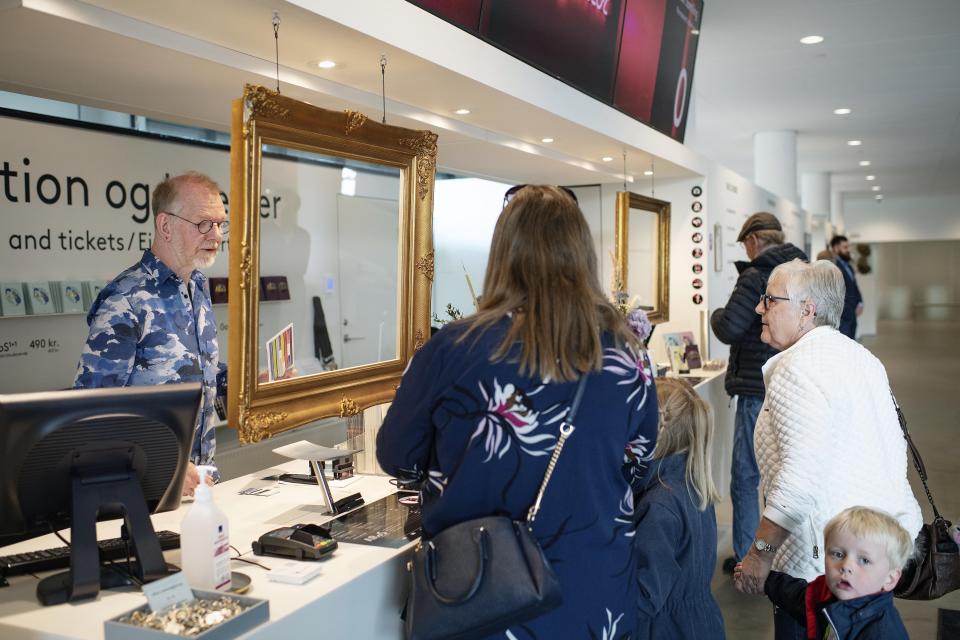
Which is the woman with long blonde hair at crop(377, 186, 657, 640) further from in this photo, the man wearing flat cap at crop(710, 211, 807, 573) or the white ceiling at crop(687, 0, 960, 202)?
the white ceiling at crop(687, 0, 960, 202)

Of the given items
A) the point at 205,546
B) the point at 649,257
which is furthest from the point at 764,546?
the point at 649,257

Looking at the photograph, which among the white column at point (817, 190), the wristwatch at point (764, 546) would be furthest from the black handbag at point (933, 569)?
the white column at point (817, 190)

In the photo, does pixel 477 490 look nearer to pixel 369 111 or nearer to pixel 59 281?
pixel 369 111

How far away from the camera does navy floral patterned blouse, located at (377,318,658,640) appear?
69.7 inches

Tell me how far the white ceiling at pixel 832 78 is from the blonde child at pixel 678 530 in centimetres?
473

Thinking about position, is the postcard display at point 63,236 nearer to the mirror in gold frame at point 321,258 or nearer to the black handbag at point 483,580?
the mirror in gold frame at point 321,258

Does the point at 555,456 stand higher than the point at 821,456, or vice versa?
the point at 555,456

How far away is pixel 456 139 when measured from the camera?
Answer: 430cm

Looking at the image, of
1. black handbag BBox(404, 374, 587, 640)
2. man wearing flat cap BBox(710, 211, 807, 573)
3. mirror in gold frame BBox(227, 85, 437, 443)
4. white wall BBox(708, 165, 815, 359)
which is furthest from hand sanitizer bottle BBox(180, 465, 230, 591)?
white wall BBox(708, 165, 815, 359)

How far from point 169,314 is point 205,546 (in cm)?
109

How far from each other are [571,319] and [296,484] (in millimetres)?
1425

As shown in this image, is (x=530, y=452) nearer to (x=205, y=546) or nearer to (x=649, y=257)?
(x=205, y=546)

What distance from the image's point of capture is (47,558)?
202 centimetres

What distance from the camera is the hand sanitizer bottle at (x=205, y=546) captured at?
1.79m
